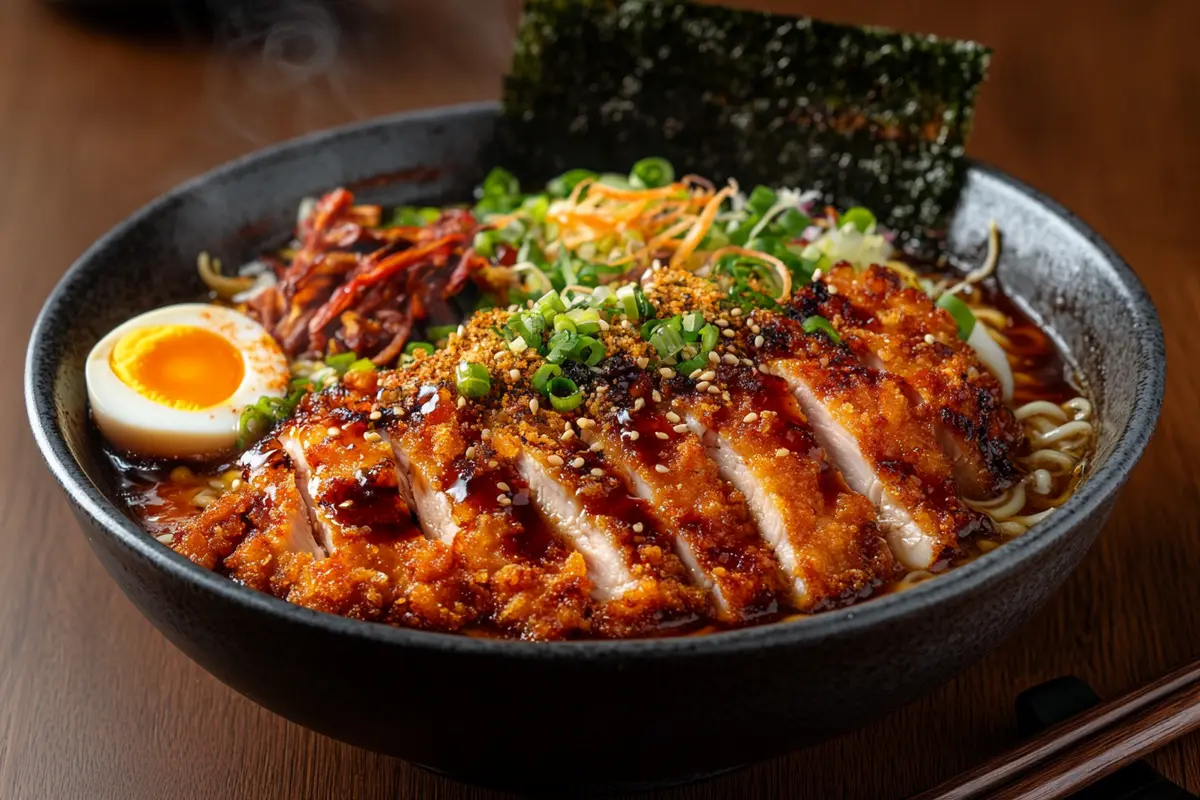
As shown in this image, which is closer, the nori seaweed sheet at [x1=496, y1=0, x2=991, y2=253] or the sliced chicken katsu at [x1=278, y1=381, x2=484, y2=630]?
the sliced chicken katsu at [x1=278, y1=381, x2=484, y2=630]

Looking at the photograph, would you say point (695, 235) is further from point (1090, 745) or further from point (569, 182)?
point (1090, 745)

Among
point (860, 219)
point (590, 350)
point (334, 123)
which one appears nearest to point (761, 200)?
point (860, 219)

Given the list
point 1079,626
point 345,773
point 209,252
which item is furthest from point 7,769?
point 1079,626

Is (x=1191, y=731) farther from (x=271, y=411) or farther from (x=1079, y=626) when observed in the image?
(x=271, y=411)

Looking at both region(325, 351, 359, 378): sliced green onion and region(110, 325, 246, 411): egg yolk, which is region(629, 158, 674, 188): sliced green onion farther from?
region(110, 325, 246, 411): egg yolk

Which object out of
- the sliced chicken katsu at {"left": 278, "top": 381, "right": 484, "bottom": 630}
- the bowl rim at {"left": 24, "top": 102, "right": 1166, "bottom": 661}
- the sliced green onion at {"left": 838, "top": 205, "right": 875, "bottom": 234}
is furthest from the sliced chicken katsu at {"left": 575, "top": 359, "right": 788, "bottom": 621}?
the sliced green onion at {"left": 838, "top": 205, "right": 875, "bottom": 234}

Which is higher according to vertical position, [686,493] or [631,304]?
[631,304]

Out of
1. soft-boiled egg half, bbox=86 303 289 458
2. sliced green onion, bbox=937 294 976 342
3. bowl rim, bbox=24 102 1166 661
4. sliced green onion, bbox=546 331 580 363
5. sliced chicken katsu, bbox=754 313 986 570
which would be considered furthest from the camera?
sliced green onion, bbox=937 294 976 342
